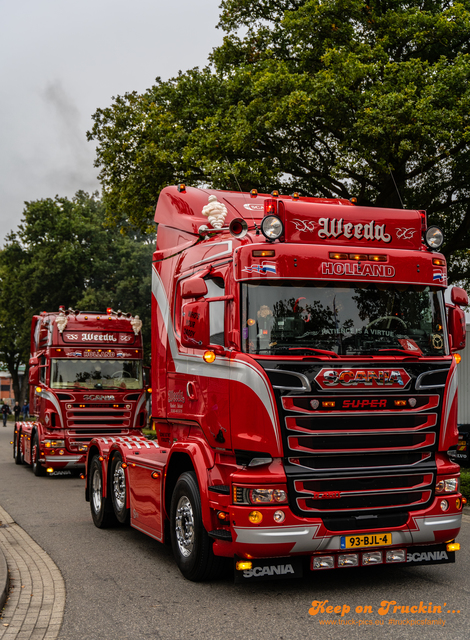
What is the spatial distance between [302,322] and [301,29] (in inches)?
495

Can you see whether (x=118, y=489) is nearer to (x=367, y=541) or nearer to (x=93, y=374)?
(x=367, y=541)

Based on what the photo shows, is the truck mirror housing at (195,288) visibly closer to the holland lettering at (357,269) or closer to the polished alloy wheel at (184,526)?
the holland lettering at (357,269)

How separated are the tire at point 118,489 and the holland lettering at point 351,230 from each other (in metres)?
4.29

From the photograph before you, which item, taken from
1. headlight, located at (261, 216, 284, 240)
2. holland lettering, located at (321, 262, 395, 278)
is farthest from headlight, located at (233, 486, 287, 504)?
headlight, located at (261, 216, 284, 240)

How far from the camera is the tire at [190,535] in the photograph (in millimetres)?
6551

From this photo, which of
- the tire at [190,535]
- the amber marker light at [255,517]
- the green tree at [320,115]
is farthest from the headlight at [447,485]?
the green tree at [320,115]

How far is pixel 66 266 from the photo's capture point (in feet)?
142

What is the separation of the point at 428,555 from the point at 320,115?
11744 mm

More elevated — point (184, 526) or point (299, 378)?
point (299, 378)

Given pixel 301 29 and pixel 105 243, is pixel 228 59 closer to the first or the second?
pixel 301 29

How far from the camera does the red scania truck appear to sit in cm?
597

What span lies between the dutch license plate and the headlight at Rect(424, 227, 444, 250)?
2728 millimetres

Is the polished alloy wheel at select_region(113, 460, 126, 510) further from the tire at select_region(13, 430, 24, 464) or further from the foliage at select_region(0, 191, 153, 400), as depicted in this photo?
the foliage at select_region(0, 191, 153, 400)

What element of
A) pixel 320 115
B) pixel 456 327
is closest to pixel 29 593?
pixel 456 327
